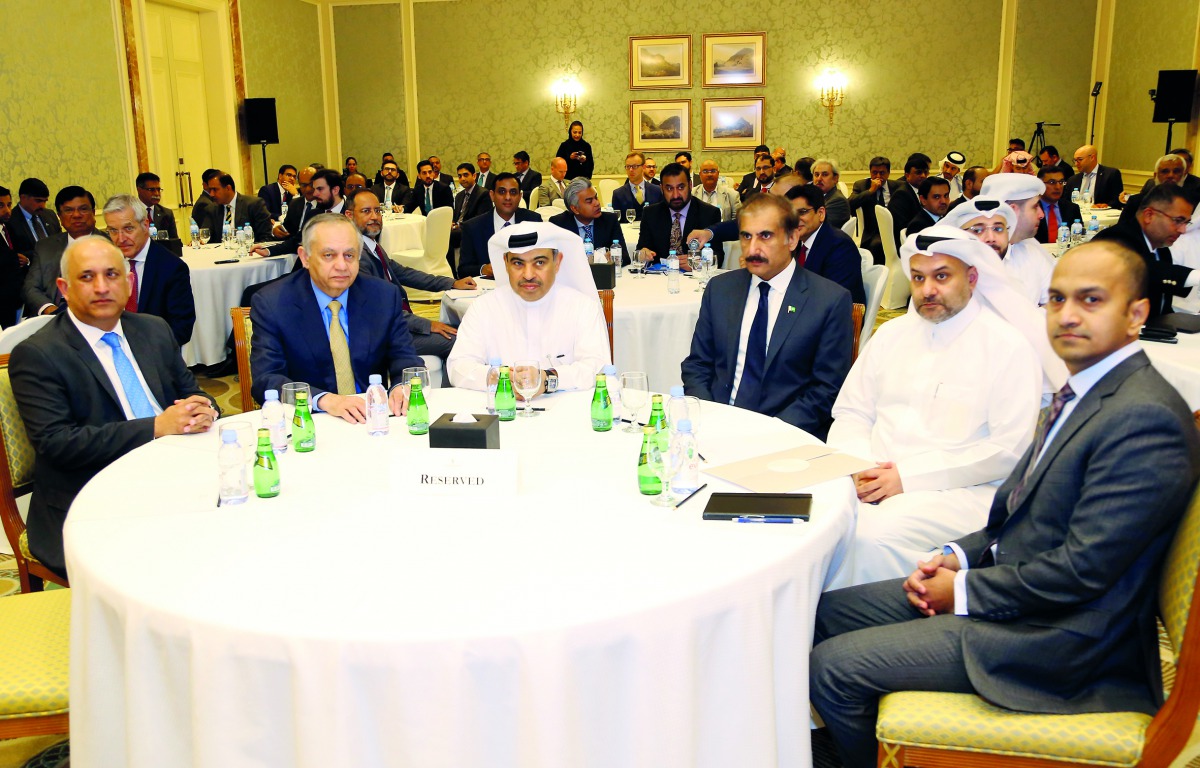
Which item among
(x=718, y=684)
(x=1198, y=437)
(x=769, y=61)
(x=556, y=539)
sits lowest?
(x=718, y=684)

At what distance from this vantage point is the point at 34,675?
229cm

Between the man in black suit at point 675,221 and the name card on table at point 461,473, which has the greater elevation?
the man in black suit at point 675,221

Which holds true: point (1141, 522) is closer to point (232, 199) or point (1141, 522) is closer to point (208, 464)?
point (208, 464)

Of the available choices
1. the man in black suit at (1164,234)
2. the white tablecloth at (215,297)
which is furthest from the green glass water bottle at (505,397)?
the white tablecloth at (215,297)

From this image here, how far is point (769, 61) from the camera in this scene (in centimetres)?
1611

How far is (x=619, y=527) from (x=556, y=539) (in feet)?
0.49

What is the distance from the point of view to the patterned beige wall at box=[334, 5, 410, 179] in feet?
53.7

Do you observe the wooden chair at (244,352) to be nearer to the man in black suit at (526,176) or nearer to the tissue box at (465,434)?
the tissue box at (465,434)

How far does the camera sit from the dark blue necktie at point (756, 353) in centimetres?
420

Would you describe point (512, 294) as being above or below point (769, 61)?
below

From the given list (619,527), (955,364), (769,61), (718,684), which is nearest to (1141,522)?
(718,684)

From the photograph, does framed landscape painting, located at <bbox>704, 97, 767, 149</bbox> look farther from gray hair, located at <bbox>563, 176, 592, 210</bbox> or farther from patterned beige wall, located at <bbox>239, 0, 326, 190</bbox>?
gray hair, located at <bbox>563, 176, 592, 210</bbox>

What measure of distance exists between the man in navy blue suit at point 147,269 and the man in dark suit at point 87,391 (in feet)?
9.01

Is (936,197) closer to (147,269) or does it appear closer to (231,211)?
(147,269)
